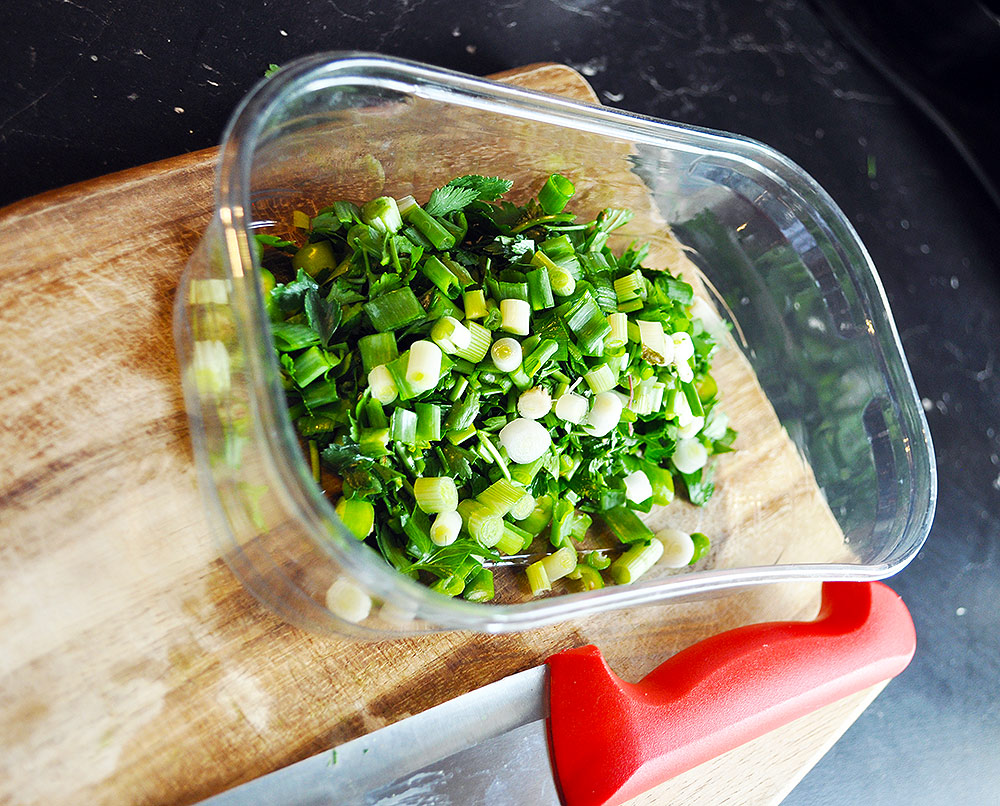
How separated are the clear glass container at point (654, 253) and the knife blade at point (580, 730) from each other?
0.39 ft

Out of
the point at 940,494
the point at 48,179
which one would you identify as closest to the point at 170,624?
the point at 48,179

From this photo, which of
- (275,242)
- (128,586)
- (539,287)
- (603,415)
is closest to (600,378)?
(603,415)

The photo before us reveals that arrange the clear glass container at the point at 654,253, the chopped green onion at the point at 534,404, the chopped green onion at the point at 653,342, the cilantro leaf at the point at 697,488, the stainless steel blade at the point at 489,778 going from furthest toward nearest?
the cilantro leaf at the point at 697,488
the chopped green onion at the point at 653,342
the chopped green onion at the point at 534,404
the stainless steel blade at the point at 489,778
the clear glass container at the point at 654,253

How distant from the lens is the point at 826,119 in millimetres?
1833

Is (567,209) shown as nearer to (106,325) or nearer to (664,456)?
(664,456)

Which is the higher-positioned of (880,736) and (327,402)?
(327,402)

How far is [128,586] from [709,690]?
2.43 feet

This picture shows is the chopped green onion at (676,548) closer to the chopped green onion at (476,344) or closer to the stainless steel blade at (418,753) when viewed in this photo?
the stainless steel blade at (418,753)

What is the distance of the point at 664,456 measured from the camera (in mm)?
1261

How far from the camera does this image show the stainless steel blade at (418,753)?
36.5 inches

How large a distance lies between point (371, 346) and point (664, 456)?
0.51 metres

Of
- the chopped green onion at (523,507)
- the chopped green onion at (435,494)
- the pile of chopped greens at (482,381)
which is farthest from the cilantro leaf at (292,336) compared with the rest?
the chopped green onion at (523,507)

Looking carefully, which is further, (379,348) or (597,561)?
(597,561)

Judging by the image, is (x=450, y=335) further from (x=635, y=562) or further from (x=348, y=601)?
(x=635, y=562)
